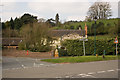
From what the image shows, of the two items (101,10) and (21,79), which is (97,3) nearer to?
(101,10)

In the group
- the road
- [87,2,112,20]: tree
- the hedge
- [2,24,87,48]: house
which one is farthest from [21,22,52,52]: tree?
[87,2,112,20]: tree

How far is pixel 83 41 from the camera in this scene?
31422mm

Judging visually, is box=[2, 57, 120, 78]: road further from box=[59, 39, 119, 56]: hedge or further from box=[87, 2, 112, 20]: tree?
box=[87, 2, 112, 20]: tree

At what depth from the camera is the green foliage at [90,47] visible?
3161 centimetres

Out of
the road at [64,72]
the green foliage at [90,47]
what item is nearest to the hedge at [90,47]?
the green foliage at [90,47]

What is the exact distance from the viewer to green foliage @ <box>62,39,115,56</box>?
31.6 meters

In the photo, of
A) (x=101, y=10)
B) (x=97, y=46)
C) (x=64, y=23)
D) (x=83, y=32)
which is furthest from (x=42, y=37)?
(x=64, y=23)

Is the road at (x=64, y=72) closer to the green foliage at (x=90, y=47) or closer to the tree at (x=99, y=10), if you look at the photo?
the green foliage at (x=90, y=47)

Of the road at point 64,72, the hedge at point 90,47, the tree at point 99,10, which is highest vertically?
the tree at point 99,10

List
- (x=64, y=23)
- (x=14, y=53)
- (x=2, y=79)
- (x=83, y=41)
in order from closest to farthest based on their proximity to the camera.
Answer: (x=2, y=79)
(x=83, y=41)
(x=14, y=53)
(x=64, y=23)

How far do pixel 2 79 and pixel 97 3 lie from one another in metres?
58.0

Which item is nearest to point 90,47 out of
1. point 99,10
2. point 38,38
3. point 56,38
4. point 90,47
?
point 90,47

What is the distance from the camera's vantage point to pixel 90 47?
105 ft

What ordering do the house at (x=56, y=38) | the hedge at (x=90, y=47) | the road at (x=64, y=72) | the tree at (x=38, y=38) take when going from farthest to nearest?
the house at (x=56, y=38)
the tree at (x=38, y=38)
the hedge at (x=90, y=47)
the road at (x=64, y=72)
